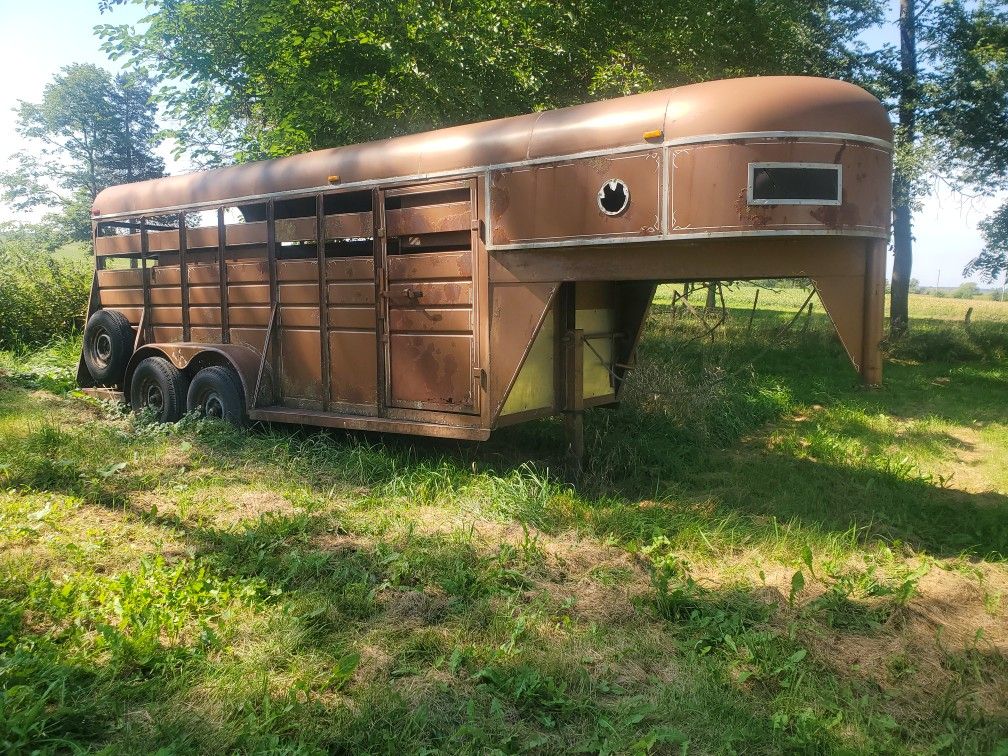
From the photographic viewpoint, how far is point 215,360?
26.7ft

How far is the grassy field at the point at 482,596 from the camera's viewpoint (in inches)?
129

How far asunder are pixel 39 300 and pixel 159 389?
23.0 feet

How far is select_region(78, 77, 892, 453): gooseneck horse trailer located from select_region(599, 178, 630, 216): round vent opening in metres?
0.02

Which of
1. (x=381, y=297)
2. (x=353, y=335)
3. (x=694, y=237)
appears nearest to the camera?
(x=694, y=237)

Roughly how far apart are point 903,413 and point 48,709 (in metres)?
10.8

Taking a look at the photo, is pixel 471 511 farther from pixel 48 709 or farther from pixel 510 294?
pixel 48 709

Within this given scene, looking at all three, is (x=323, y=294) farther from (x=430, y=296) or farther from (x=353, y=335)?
(x=430, y=296)

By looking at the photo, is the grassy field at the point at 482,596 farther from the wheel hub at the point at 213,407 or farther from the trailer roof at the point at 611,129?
the trailer roof at the point at 611,129

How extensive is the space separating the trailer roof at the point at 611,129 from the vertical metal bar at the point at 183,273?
1197 mm

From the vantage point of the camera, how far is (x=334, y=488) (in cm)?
619

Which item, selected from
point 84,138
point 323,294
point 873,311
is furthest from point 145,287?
point 84,138

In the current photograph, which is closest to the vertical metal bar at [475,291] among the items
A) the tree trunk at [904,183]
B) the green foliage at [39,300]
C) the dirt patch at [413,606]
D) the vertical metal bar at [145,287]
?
the dirt patch at [413,606]

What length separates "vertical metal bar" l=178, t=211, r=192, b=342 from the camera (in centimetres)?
849

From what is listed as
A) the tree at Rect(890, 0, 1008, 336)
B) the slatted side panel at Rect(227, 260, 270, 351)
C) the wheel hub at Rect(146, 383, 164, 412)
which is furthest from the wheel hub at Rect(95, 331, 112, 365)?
the tree at Rect(890, 0, 1008, 336)
